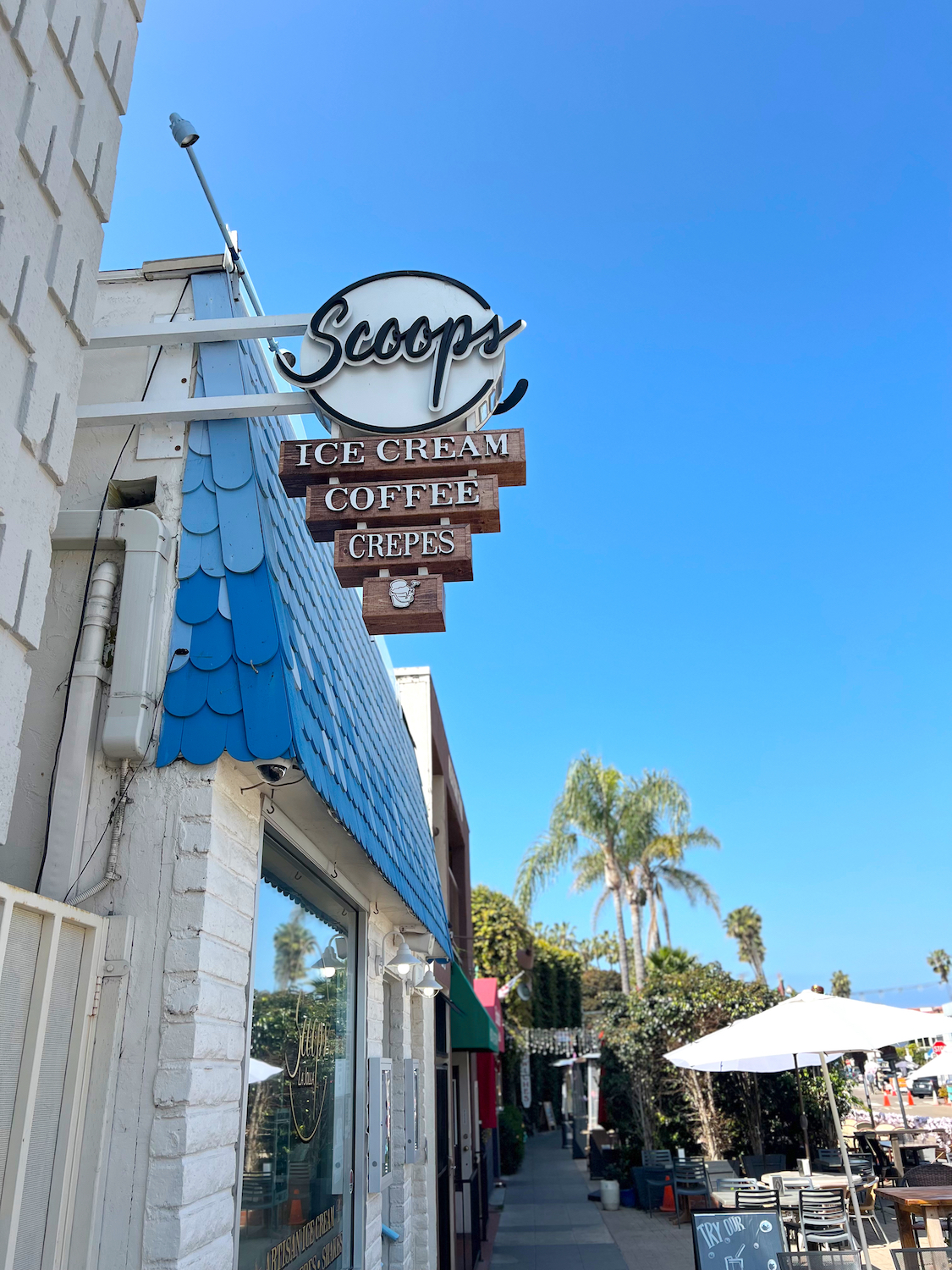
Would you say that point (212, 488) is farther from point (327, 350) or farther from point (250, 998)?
point (250, 998)

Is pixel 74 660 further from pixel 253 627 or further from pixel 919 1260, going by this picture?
pixel 919 1260

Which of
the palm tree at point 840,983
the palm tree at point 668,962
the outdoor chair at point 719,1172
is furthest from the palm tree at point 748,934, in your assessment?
the outdoor chair at point 719,1172

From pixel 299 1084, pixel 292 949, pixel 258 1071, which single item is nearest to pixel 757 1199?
pixel 299 1084

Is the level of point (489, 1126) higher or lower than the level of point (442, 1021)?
lower

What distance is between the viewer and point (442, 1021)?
11828 mm

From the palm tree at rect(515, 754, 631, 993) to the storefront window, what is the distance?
79.7 feet

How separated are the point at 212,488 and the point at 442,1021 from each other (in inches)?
383

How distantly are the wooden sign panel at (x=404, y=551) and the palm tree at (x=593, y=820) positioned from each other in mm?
26186

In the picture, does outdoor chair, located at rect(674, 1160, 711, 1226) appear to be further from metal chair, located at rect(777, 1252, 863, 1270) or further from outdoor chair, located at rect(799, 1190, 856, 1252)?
outdoor chair, located at rect(799, 1190, 856, 1252)

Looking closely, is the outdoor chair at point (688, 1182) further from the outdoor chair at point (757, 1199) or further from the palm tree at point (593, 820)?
the palm tree at point (593, 820)

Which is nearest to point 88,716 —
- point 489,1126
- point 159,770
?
point 159,770

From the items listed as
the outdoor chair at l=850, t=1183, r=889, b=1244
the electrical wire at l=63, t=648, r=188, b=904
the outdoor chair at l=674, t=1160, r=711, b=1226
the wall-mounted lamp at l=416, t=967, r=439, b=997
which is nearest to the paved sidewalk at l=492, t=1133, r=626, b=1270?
the outdoor chair at l=674, t=1160, r=711, b=1226

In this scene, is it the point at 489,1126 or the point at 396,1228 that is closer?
the point at 396,1228

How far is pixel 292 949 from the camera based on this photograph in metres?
4.61
